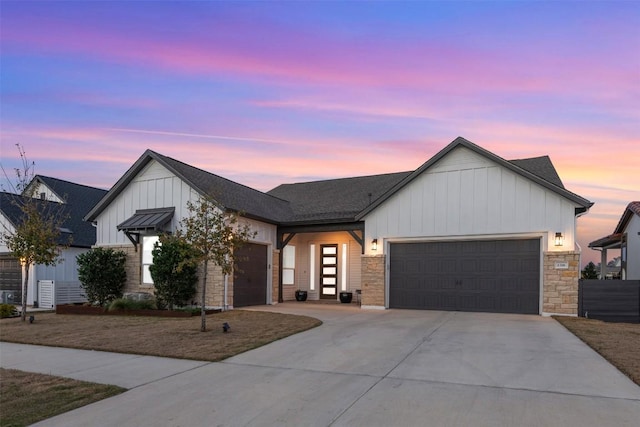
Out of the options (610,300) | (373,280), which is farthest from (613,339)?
(373,280)

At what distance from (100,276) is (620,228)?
24.3 meters

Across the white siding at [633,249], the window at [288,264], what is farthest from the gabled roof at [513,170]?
the window at [288,264]

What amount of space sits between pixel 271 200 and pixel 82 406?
630 inches

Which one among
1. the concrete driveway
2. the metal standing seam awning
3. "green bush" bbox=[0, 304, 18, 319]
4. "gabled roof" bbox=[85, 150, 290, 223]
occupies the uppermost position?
"gabled roof" bbox=[85, 150, 290, 223]

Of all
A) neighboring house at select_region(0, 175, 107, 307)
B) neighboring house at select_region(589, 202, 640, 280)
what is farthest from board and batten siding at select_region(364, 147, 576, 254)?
neighboring house at select_region(0, 175, 107, 307)

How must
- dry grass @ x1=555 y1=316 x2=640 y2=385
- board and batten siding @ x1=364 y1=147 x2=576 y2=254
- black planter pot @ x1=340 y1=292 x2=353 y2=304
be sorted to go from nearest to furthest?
dry grass @ x1=555 y1=316 x2=640 y2=385 < board and batten siding @ x1=364 y1=147 x2=576 y2=254 < black planter pot @ x1=340 y1=292 x2=353 y2=304

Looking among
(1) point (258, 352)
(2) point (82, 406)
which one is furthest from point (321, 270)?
(2) point (82, 406)

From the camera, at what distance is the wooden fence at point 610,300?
1327 centimetres

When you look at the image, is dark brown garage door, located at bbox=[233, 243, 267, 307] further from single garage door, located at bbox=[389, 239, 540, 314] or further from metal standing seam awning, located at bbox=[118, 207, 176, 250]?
single garage door, located at bbox=[389, 239, 540, 314]

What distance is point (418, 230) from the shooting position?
16.2 meters

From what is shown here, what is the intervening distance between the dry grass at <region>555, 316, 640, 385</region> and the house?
161cm

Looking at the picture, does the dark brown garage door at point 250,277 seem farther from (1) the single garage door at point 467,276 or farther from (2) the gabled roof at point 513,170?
(1) the single garage door at point 467,276

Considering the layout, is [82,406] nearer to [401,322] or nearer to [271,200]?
[401,322]

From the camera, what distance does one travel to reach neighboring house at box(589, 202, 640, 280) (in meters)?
18.9
